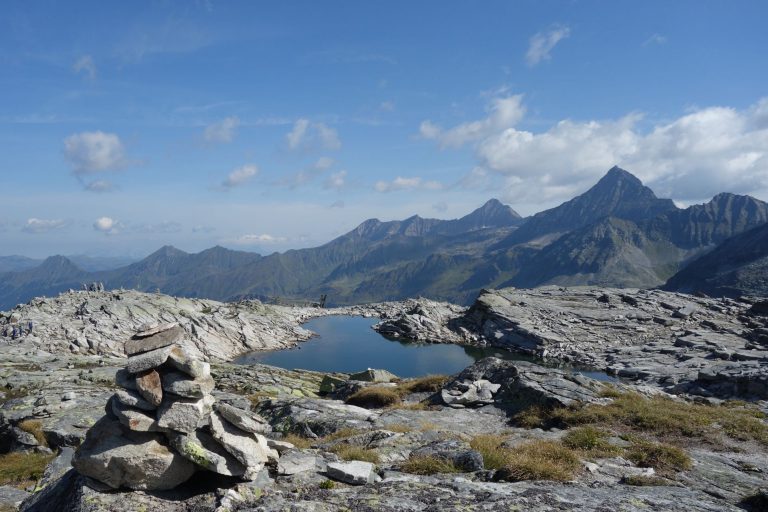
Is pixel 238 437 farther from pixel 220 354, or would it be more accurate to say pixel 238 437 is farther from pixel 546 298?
pixel 546 298

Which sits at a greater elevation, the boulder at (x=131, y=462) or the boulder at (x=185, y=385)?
the boulder at (x=185, y=385)

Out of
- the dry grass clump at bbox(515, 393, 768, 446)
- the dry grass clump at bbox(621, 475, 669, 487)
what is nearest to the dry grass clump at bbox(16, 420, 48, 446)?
the dry grass clump at bbox(515, 393, 768, 446)

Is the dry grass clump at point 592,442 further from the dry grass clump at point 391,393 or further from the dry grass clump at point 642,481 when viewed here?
the dry grass clump at point 391,393

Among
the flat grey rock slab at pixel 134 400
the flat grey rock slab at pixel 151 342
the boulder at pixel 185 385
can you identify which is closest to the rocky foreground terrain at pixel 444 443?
the boulder at pixel 185 385

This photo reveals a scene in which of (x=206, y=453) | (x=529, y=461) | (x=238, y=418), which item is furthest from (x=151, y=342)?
(x=529, y=461)

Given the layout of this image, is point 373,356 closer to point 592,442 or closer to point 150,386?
point 592,442

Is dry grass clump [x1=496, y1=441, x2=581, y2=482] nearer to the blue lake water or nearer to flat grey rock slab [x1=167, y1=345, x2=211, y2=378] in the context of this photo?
flat grey rock slab [x1=167, y1=345, x2=211, y2=378]

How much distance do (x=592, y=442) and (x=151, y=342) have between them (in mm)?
17754

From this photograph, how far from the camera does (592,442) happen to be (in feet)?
60.3

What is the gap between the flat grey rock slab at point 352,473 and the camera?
42.5 ft

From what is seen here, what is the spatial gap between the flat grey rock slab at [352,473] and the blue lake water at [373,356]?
8704 centimetres

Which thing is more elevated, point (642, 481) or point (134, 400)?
point (134, 400)

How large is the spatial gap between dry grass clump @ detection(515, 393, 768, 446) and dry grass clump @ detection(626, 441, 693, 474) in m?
5.11

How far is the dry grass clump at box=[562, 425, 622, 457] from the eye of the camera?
1723 centimetres
